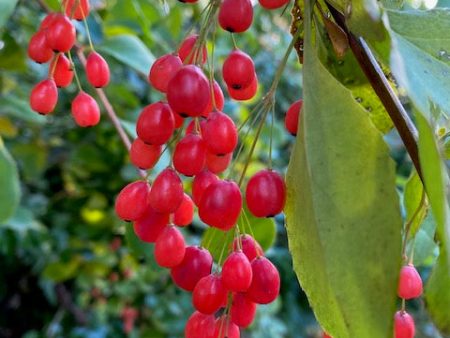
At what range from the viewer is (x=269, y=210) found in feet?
1.61

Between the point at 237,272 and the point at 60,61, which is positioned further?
the point at 60,61

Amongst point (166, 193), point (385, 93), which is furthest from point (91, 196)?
point (385, 93)

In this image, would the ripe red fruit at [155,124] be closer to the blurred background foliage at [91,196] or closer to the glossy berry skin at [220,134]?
the glossy berry skin at [220,134]

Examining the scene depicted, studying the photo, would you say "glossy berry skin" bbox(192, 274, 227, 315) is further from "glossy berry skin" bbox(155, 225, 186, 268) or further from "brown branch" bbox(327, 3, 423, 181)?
"brown branch" bbox(327, 3, 423, 181)

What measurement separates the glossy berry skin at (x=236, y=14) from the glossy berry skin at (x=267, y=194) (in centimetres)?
11

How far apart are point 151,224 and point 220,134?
0.34 ft

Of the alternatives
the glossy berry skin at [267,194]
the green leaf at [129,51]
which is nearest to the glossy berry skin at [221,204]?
the glossy berry skin at [267,194]

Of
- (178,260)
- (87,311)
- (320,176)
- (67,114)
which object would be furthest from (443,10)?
(87,311)

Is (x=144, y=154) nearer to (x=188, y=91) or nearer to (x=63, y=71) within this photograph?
(x=188, y=91)

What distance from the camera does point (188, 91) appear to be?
47 centimetres

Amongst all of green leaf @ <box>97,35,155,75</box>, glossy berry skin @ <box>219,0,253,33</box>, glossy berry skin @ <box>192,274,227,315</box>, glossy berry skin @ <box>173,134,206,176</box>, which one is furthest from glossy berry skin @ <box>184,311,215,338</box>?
green leaf @ <box>97,35,155,75</box>

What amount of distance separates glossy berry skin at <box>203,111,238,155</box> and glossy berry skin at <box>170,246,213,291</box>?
0.31 ft

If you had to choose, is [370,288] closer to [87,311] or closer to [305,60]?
[305,60]

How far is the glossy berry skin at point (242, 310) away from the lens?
21.7 inches
